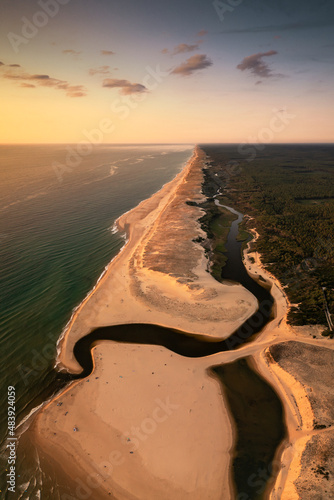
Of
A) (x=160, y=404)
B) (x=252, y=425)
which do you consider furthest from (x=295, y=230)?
(x=160, y=404)

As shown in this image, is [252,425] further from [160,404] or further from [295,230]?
[295,230]

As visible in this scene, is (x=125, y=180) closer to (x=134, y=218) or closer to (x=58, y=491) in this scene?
(x=134, y=218)

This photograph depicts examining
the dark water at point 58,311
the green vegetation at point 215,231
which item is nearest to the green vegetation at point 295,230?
the dark water at point 58,311

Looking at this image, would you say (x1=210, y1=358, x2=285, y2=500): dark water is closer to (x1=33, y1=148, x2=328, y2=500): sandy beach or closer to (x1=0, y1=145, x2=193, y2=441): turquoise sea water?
(x1=33, y1=148, x2=328, y2=500): sandy beach

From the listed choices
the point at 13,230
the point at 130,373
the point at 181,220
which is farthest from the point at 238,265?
the point at 13,230

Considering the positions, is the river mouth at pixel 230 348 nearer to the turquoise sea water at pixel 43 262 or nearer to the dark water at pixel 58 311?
the dark water at pixel 58 311

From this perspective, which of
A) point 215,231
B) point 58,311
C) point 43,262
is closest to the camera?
point 58,311
